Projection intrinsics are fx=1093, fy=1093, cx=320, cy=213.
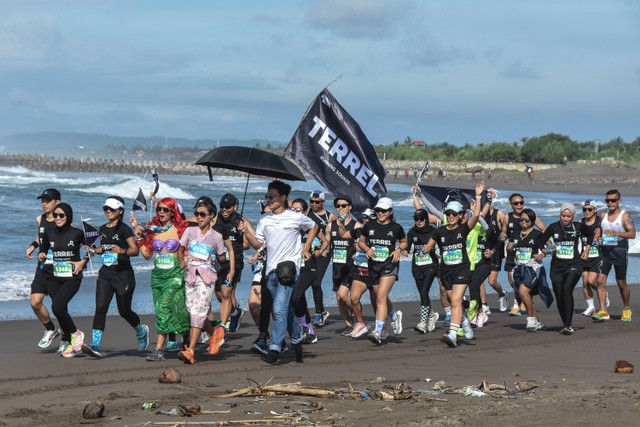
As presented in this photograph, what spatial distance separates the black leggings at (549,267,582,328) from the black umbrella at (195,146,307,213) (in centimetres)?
418

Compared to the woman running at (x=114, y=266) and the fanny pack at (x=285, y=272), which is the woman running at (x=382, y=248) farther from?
the woman running at (x=114, y=266)

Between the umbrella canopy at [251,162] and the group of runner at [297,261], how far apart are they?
0.70 ft

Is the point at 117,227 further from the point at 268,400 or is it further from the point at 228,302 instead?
the point at 268,400

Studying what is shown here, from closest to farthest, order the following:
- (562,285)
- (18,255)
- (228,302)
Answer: (228,302)
(562,285)
(18,255)

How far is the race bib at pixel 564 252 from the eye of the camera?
536 inches

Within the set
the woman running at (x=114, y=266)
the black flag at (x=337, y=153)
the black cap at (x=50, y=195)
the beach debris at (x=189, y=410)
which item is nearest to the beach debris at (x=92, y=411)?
the beach debris at (x=189, y=410)

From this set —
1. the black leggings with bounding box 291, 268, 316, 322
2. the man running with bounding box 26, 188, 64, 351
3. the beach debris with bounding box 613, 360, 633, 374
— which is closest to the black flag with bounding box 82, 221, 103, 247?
the man running with bounding box 26, 188, 64, 351

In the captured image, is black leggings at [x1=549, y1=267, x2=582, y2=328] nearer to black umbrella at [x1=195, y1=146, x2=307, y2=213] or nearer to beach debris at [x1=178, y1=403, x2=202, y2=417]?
black umbrella at [x1=195, y1=146, x2=307, y2=213]

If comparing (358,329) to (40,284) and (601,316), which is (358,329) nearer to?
(40,284)

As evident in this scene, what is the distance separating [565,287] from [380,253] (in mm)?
2700

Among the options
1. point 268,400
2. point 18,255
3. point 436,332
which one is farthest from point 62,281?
point 18,255

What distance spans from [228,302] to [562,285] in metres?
4.23

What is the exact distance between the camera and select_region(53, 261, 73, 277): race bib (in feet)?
36.1

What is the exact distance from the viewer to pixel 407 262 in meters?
23.7
